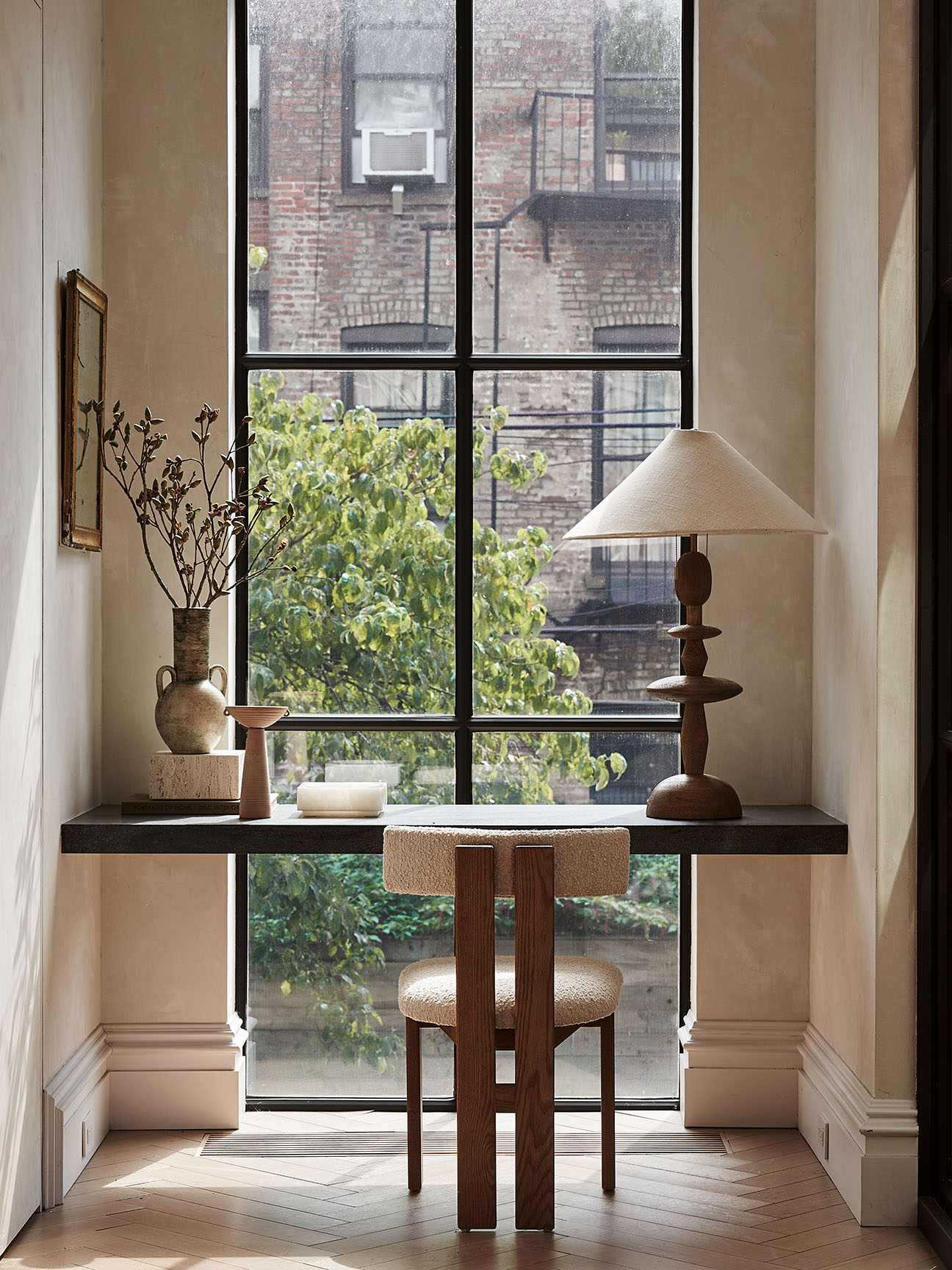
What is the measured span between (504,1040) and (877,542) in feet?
4.53

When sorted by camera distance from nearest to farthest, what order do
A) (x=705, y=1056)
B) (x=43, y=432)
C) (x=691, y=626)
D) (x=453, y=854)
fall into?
(x=453, y=854) → (x=43, y=432) → (x=691, y=626) → (x=705, y=1056)

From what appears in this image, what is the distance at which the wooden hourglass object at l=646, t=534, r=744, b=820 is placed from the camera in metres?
3.09

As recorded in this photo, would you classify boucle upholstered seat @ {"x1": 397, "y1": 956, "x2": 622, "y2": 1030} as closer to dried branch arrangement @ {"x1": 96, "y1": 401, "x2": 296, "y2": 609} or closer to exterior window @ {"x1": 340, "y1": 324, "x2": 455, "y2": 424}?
dried branch arrangement @ {"x1": 96, "y1": 401, "x2": 296, "y2": 609}

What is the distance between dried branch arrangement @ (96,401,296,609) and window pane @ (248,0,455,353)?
43 cm

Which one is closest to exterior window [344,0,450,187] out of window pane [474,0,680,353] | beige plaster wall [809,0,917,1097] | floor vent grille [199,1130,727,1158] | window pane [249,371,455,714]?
window pane [474,0,680,353]

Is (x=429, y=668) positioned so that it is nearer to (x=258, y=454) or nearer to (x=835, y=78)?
(x=258, y=454)

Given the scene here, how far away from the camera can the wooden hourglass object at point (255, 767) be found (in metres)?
3.10

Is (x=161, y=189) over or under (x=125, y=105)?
under

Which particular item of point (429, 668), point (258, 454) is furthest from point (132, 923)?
point (258, 454)

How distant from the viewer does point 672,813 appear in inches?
121

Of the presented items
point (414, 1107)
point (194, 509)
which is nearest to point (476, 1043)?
point (414, 1107)

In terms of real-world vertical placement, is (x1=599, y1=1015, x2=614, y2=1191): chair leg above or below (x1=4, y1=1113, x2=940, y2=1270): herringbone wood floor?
above

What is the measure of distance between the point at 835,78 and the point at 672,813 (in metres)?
1.91

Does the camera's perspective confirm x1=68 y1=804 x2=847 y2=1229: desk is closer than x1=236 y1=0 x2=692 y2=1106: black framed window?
Yes
